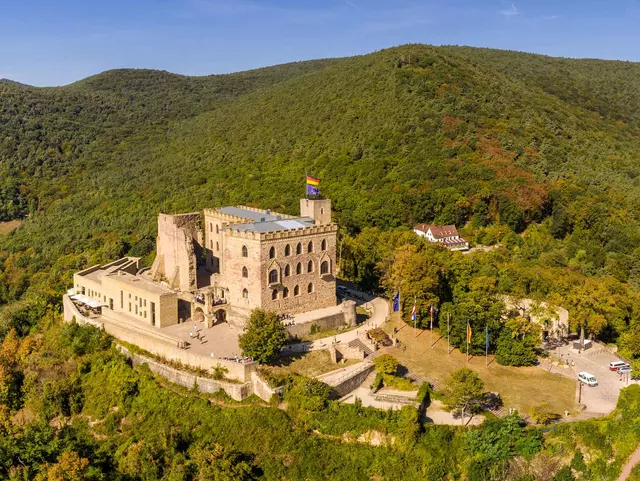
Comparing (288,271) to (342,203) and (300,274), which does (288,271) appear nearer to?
(300,274)

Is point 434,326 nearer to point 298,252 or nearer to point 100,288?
point 298,252

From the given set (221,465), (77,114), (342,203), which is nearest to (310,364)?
(221,465)

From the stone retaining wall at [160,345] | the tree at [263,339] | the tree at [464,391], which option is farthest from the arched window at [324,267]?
the tree at [464,391]

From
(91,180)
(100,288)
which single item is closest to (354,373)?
(100,288)

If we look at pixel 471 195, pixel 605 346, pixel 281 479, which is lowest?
pixel 281 479

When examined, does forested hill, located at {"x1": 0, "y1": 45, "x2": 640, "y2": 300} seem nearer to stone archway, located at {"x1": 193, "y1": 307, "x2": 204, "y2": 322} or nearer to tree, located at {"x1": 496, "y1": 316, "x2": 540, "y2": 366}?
tree, located at {"x1": 496, "y1": 316, "x2": 540, "y2": 366}

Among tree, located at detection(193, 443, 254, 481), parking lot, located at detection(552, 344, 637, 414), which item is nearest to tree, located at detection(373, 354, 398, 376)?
tree, located at detection(193, 443, 254, 481)
